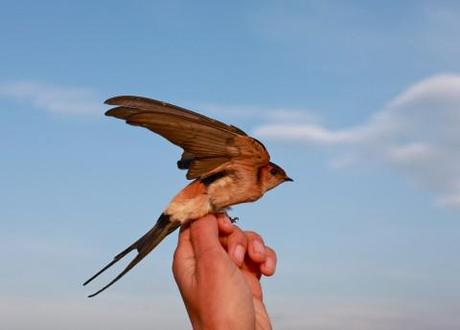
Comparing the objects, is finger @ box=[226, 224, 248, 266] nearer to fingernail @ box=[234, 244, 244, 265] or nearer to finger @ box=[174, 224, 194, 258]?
fingernail @ box=[234, 244, 244, 265]

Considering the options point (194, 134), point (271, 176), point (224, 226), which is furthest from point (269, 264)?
point (194, 134)

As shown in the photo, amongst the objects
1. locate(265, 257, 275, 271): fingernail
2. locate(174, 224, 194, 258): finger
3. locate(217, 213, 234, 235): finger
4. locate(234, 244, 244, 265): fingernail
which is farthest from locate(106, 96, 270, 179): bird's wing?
locate(265, 257, 275, 271): fingernail

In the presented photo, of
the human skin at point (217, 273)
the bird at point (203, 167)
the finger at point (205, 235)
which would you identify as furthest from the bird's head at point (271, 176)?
the finger at point (205, 235)

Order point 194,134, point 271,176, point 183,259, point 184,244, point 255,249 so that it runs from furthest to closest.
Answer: point 271,176
point 255,249
point 194,134
point 184,244
point 183,259

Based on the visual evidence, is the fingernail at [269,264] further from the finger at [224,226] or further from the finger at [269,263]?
the finger at [224,226]

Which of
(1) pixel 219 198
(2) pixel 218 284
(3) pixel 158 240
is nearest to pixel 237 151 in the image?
(1) pixel 219 198

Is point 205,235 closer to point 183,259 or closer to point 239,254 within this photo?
point 183,259

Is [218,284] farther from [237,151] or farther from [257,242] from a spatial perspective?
[237,151]
